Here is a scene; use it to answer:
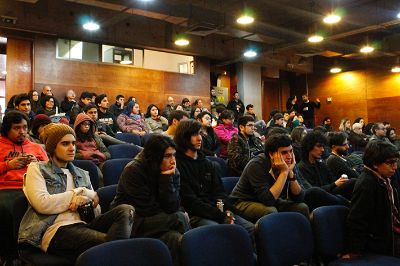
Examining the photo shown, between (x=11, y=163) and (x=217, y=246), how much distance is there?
161 cm

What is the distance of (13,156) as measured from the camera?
109 inches

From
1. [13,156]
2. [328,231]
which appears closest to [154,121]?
[13,156]

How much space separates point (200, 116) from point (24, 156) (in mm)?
2781

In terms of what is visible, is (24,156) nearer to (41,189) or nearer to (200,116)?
(41,189)

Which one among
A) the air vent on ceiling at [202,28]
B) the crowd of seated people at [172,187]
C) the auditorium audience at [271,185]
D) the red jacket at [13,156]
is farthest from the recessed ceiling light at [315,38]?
the red jacket at [13,156]

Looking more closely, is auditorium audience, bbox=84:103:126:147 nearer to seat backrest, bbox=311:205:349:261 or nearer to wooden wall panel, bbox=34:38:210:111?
seat backrest, bbox=311:205:349:261

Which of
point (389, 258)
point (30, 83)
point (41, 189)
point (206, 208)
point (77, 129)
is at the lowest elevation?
point (389, 258)

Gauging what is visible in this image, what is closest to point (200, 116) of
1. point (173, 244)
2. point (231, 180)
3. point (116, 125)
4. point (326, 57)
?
point (116, 125)

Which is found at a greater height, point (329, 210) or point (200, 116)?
point (200, 116)

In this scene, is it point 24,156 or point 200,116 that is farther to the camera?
point 200,116

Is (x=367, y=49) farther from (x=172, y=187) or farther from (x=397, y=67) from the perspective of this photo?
(x=172, y=187)

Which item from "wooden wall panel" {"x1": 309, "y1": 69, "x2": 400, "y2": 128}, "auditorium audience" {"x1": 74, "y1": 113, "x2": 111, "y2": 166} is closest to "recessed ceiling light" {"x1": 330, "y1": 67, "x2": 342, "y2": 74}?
"wooden wall panel" {"x1": 309, "y1": 69, "x2": 400, "y2": 128}

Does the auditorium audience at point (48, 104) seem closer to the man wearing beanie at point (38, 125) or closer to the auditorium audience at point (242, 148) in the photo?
the man wearing beanie at point (38, 125)

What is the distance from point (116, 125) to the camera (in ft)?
19.9
